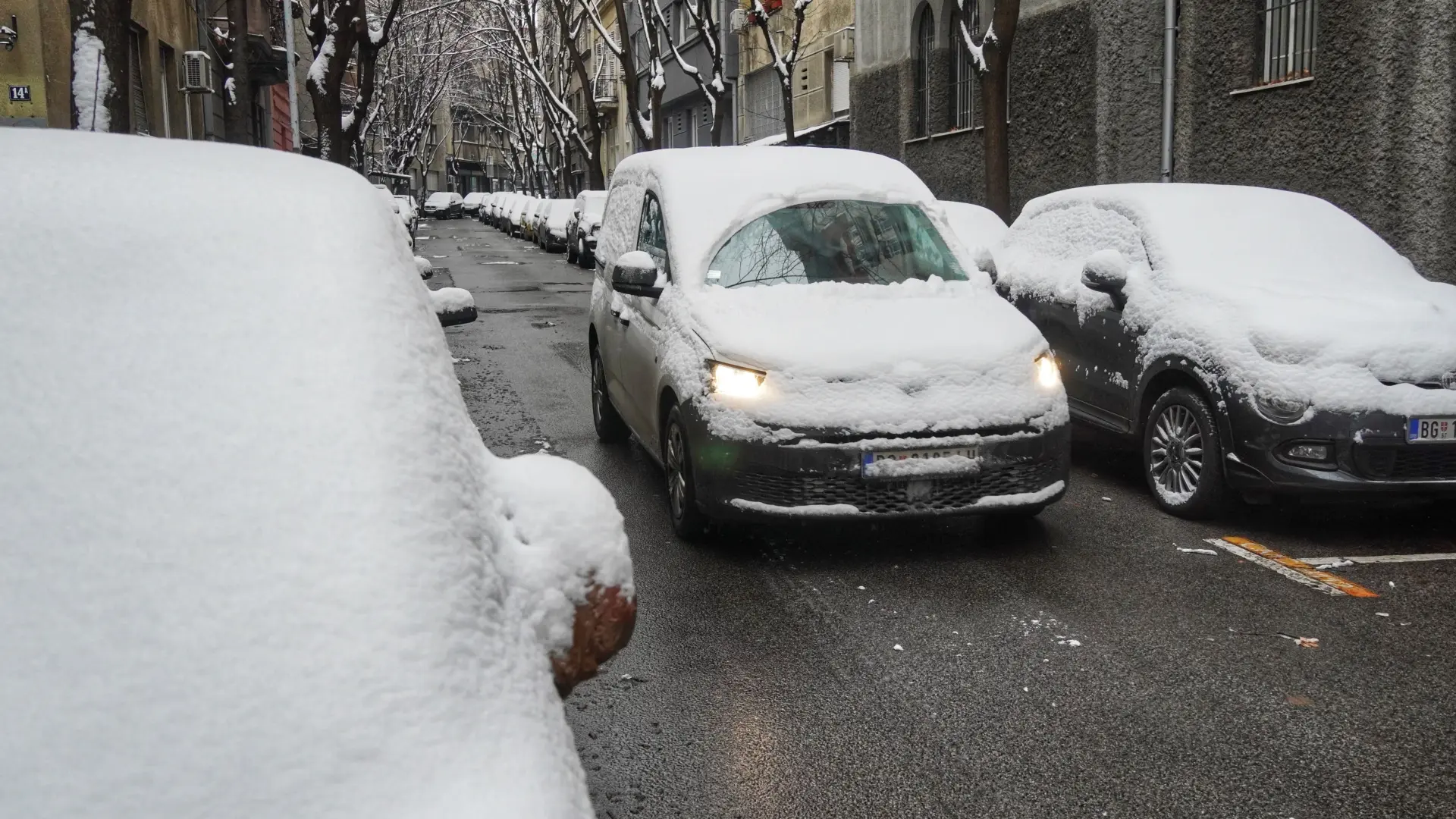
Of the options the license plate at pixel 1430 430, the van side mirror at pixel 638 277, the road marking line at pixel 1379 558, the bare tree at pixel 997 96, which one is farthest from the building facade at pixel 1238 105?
the van side mirror at pixel 638 277

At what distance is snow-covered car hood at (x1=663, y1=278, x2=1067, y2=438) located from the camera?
5.36m

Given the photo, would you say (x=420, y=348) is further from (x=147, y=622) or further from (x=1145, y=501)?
(x=1145, y=501)

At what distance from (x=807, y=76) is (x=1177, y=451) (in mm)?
26756

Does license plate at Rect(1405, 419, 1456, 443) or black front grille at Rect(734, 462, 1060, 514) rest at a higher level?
license plate at Rect(1405, 419, 1456, 443)

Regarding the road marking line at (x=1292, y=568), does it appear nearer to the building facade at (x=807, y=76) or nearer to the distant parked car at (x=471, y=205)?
the building facade at (x=807, y=76)

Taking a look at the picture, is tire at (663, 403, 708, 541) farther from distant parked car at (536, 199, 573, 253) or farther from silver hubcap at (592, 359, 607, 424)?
distant parked car at (536, 199, 573, 253)

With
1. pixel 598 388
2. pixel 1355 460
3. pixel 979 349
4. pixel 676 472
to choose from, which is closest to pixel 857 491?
pixel 979 349

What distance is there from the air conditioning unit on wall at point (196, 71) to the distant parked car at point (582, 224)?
325 inches

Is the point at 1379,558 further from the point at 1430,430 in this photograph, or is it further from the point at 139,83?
the point at 139,83

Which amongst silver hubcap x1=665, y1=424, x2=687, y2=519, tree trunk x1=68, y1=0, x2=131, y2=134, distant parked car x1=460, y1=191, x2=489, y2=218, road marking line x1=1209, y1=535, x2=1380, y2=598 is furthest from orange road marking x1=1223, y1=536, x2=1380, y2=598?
distant parked car x1=460, y1=191, x2=489, y2=218

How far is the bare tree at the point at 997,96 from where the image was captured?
Result: 1468cm

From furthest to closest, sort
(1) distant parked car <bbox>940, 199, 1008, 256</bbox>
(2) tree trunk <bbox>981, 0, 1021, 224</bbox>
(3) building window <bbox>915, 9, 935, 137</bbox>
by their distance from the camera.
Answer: (3) building window <bbox>915, 9, 935, 137</bbox>
(2) tree trunk <bbox>981, 0, 1021, 224</bbox>
(1) distant parked car <bbox>940, 199, 1008, 256</bbox>

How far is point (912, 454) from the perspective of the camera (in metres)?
5.34

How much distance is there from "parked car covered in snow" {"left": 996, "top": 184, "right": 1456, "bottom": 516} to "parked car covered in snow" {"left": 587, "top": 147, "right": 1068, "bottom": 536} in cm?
100
